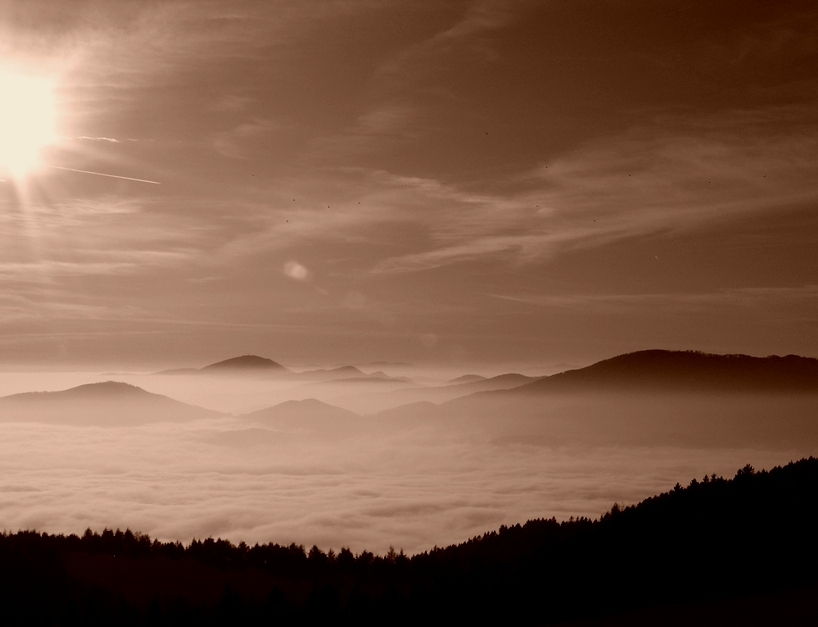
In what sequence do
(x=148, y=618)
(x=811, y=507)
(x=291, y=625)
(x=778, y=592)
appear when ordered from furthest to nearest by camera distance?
(x=148, y=618)
(x=291, y=625)
(x=811, y=507)
(x=778, y=592)

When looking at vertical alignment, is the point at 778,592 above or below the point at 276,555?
above

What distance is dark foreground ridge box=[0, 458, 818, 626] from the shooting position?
2944cm

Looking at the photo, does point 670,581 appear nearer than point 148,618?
Yes

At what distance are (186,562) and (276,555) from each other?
35.5 feet

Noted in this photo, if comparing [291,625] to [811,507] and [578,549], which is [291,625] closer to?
[578,549]

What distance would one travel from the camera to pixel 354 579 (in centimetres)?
8388

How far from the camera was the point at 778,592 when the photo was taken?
26.5m

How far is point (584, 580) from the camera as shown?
1497 inches

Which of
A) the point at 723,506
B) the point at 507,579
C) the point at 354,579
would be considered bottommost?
the point at 354,579

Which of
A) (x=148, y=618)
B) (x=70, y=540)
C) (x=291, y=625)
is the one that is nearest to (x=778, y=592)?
(x=291, y=625)

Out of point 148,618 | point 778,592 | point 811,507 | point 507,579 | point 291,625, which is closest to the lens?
point 778,592

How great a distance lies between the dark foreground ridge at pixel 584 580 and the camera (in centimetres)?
2944

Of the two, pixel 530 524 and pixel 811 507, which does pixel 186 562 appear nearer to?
pixel 530 524

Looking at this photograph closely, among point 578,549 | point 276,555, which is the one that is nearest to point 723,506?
point 578,549
